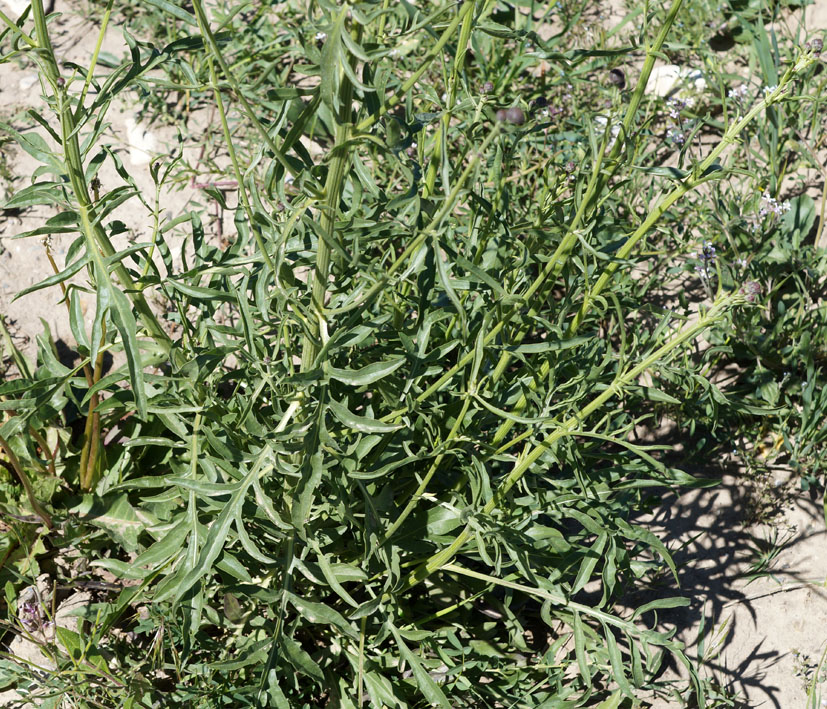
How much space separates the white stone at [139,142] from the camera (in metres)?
3.72

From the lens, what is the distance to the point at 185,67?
5.76ft

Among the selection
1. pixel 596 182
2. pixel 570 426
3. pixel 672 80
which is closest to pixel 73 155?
pixel 596 182

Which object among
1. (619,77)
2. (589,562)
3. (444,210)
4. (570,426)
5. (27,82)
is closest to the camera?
(444,210)

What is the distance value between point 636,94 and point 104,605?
197cm

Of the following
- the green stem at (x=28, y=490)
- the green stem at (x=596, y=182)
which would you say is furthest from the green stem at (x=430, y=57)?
the green stem at (x=28, y=490)

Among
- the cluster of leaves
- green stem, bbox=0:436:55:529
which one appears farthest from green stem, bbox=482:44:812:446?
green stem, bbox=0:436:55:529

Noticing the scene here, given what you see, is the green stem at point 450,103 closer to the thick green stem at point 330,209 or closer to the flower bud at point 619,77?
the thick green stem at point 330,209

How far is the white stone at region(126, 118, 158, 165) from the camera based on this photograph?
372cm

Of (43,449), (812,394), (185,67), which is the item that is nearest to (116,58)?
(43,449)

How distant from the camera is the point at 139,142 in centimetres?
377

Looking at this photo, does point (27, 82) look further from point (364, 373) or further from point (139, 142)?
point (364, 373)

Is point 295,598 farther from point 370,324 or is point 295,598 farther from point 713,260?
point 713,260

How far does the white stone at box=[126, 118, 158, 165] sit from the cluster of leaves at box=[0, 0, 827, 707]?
48.8 inches

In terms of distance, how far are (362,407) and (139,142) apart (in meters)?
1.94
